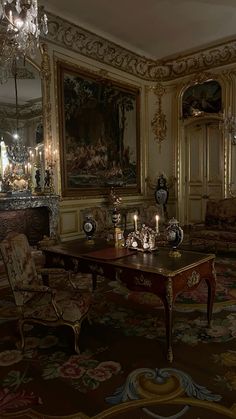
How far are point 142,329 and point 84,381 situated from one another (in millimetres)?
913

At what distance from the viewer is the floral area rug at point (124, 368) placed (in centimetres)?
201

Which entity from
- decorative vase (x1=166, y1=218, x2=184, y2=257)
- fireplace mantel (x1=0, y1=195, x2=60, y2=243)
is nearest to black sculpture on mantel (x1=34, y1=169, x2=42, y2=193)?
fireplace mantel (x1=0, y1=195, x2=60, y2=243)

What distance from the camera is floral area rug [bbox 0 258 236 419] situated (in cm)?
201

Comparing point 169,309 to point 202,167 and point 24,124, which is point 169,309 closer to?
point 24,124


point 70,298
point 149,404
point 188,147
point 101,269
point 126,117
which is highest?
point 126,117

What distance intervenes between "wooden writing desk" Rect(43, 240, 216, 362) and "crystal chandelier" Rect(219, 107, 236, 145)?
5.00 m

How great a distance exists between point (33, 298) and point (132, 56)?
7109 mm

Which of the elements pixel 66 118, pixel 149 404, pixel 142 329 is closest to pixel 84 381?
pixel 149 404

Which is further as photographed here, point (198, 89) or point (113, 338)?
point (198, 89)

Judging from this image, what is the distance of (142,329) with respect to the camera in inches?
120

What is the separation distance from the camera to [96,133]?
766 cm

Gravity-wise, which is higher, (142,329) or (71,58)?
(71,58)

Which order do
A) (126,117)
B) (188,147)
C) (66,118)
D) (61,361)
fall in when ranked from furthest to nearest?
(188,147) → (126,117) → (66,118) → (61,361)

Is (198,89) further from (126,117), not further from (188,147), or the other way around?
(126,117)
